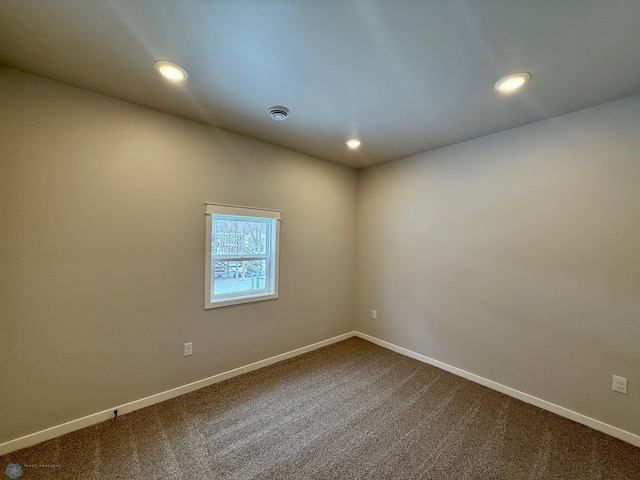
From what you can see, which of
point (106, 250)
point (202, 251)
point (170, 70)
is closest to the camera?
point (170, 70)

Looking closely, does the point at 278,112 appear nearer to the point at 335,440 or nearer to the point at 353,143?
the point at 353,143

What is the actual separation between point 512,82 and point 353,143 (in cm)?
150

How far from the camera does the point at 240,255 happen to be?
2953 millimetres

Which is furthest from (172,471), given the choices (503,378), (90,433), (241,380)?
(503,378)

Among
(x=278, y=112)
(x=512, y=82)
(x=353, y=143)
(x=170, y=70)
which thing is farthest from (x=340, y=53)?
(x=353, y=143)

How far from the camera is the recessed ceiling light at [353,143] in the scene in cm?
293

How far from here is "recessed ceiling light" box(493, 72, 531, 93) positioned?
177cm

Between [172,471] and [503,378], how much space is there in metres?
2.85

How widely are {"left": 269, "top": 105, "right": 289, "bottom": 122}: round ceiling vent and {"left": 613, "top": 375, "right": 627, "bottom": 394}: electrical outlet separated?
3.33 metres

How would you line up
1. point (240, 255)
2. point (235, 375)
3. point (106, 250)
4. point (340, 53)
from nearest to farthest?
point (340, 53) < point (106, 250) < point (235, 375) < point (240, 255)

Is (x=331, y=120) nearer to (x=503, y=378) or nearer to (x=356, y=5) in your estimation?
(x=356, y=5)

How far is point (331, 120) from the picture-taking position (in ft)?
8.07

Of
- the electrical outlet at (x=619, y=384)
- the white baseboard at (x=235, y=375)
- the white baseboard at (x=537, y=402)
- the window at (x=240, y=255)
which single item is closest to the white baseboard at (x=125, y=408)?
the white baseboard at (x=235, y=375)

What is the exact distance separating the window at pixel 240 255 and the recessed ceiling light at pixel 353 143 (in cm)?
114
